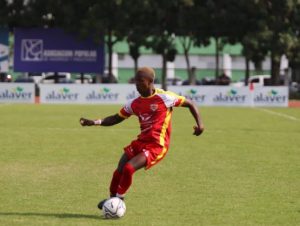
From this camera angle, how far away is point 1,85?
139ft

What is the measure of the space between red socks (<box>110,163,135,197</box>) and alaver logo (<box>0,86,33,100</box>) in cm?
3424

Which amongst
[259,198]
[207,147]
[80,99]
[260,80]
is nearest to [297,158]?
[207,147]

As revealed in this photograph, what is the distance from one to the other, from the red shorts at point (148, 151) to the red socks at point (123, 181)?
0.23m

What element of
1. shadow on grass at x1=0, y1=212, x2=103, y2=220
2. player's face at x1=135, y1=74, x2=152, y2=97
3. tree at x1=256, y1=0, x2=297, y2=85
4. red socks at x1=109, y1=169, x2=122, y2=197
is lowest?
shadow on grass at x1=0, y1=212, x2=103, y2=220

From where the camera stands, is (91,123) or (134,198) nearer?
(91,123)

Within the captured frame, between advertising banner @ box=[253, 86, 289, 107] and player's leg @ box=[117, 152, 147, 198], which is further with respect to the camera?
advertising banner @ box=[253, 86, 289, 107]

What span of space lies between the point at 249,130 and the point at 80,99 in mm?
18961

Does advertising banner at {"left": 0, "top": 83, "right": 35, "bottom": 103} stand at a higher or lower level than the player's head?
lower

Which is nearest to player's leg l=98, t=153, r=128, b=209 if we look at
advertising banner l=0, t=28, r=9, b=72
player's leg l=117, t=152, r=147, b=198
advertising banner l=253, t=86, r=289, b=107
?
player's leg l=117, t=152, r=147, b=198

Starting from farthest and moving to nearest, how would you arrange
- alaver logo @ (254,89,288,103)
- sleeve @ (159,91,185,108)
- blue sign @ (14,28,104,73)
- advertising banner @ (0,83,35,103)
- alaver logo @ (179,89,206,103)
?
blue sign @ (14,28,104,73) < advertising banner @ (0,83,35,103) < alaver logo @ (254,89,288,103) < alaver logo @ (179,89,206,103) < sleeve @ (159,91,185,108)

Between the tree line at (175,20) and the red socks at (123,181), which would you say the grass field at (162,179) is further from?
the tree line at (175,20)

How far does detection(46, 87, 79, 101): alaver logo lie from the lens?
42.0 meters

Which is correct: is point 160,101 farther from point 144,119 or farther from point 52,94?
point 52,94

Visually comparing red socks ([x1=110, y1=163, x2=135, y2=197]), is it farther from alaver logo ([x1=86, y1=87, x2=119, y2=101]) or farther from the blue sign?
the blue sign
